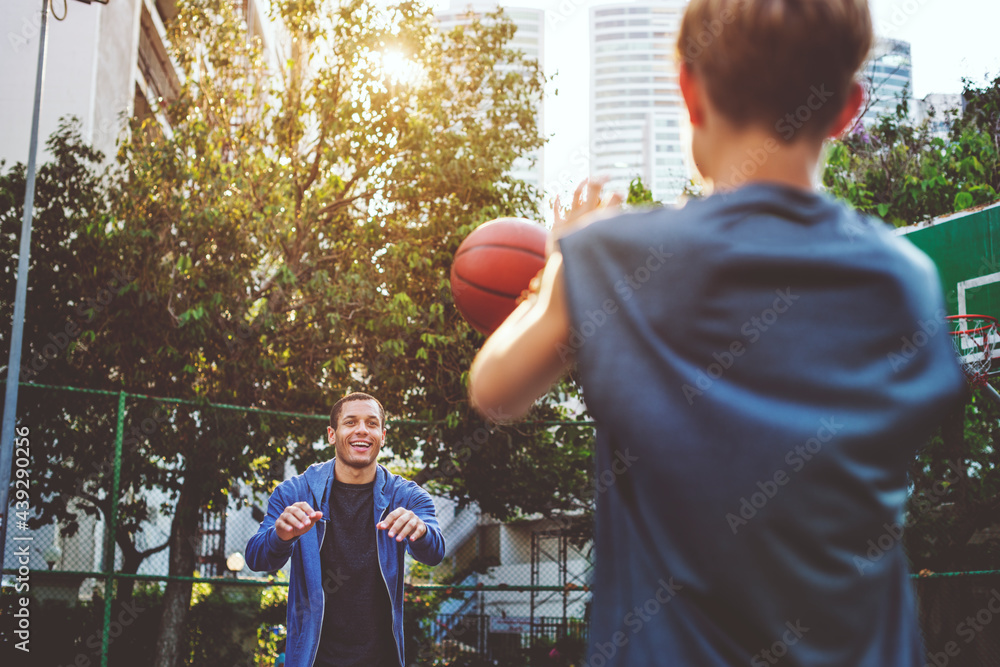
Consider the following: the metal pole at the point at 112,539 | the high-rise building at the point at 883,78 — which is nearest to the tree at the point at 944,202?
the high-rise building at the point at 883,78

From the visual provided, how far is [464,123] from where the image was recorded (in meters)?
11.6

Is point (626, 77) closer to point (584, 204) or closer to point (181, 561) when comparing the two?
point (181, 561)

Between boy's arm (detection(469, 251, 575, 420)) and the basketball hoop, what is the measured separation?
23.9ft

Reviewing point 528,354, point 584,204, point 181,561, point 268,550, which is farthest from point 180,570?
point 528,354

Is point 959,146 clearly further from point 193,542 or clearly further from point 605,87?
point 605,87

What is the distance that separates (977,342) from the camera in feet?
25.3

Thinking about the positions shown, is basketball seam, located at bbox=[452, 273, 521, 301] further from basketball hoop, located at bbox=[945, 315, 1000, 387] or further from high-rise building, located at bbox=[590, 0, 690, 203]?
high-rise building, located at bbox=[590, 0, 690, 203]

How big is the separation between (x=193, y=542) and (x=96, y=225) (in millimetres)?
3739

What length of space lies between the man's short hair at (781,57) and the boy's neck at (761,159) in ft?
0.04

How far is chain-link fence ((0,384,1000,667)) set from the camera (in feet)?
27.0

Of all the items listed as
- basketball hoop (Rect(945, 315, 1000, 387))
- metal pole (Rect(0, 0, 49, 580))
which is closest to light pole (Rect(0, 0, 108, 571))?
metal pole (Rect(0, 0, 49, 580))

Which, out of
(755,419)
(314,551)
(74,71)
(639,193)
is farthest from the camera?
(639,193)

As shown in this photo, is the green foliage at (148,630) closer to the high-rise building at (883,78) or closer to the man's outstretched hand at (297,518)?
the man's outstretched hand at (297,518)

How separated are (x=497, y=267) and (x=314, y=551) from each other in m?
2.15
